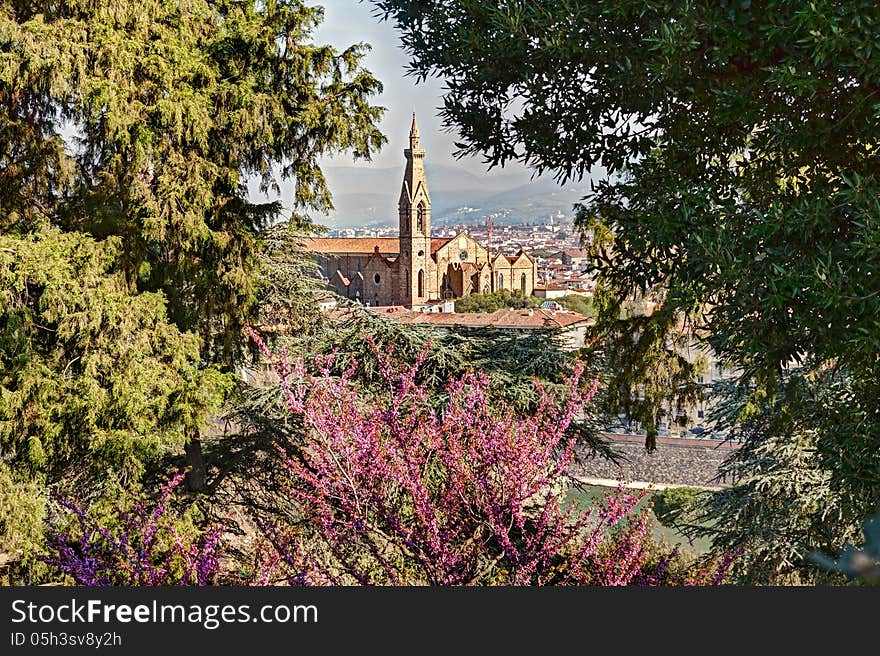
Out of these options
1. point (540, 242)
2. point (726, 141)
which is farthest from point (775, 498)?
point (540, 242)

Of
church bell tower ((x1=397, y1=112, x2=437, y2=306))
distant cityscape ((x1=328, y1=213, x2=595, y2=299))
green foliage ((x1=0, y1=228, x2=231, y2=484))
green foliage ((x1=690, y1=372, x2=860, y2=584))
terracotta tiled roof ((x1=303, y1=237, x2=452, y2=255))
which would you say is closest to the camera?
green foliage ((x1=0, y1=228, x2=231, y2=484))

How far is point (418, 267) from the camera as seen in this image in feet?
193

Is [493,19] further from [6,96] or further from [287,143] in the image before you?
[6,96]

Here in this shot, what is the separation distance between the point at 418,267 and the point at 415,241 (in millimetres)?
5758

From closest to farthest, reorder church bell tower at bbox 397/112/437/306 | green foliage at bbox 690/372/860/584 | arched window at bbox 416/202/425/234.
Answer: green foliage at bbox 690/372/860/584 < church bell tower at bbox 397/112/437/306 < arched window at bbox 416/202/425/234

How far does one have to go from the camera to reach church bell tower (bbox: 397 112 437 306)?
4388 cm

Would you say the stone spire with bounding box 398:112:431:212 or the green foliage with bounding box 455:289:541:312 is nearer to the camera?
the stone spire with bounding box 398:112:431:212

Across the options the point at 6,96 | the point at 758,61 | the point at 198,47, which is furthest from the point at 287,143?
the point at 758,61

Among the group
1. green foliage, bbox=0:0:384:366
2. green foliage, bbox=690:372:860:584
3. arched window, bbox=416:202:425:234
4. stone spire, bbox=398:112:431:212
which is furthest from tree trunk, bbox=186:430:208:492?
arched window, bbox=416:202:425:234

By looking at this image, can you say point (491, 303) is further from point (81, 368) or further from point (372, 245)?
point (81, 368)

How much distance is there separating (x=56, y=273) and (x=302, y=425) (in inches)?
124

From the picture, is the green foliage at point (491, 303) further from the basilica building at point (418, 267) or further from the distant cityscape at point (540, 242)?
the distant cityscape at point (540, 242)

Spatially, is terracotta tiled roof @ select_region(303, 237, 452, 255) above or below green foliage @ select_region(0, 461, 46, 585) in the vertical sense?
above

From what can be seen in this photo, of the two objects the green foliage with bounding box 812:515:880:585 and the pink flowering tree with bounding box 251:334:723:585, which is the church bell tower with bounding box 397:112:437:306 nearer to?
the pink flowering tree with bounding box 251:334:723:585
